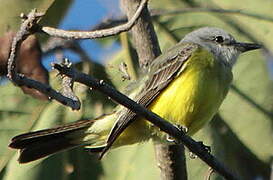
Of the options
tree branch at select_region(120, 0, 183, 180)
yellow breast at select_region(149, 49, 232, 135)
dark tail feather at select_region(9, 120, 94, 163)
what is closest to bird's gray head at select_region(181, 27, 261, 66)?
yellow breast at select_region(149, 49, 232, 135)

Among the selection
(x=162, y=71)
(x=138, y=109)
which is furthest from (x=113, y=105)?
(x=138, y=109)

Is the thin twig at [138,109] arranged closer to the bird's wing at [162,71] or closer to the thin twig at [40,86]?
the thin twig at [40,86]

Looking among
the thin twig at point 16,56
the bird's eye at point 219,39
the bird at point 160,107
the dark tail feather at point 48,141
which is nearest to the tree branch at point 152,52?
the bird at point 160,107

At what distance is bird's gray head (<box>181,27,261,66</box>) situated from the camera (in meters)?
3.48

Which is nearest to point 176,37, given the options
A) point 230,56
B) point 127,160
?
point 230,56

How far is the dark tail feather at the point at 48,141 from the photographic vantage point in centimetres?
298

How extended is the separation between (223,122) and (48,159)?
2.57ft

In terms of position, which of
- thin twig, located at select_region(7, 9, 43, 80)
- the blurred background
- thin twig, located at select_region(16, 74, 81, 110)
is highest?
thin twig, located at select_region(7, 9, 43, 80)

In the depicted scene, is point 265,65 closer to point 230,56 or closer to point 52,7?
point 230,56

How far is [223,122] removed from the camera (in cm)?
348

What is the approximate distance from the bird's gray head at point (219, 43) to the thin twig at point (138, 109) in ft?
2.89

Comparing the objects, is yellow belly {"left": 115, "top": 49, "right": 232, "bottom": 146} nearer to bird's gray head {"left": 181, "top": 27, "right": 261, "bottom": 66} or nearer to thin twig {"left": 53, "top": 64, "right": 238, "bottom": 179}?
bird's gray head {"left": 181, "top": 27, "right": 261, "bottom": 66}

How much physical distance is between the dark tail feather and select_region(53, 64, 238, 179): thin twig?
0.66 m

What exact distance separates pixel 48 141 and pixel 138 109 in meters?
1.01
